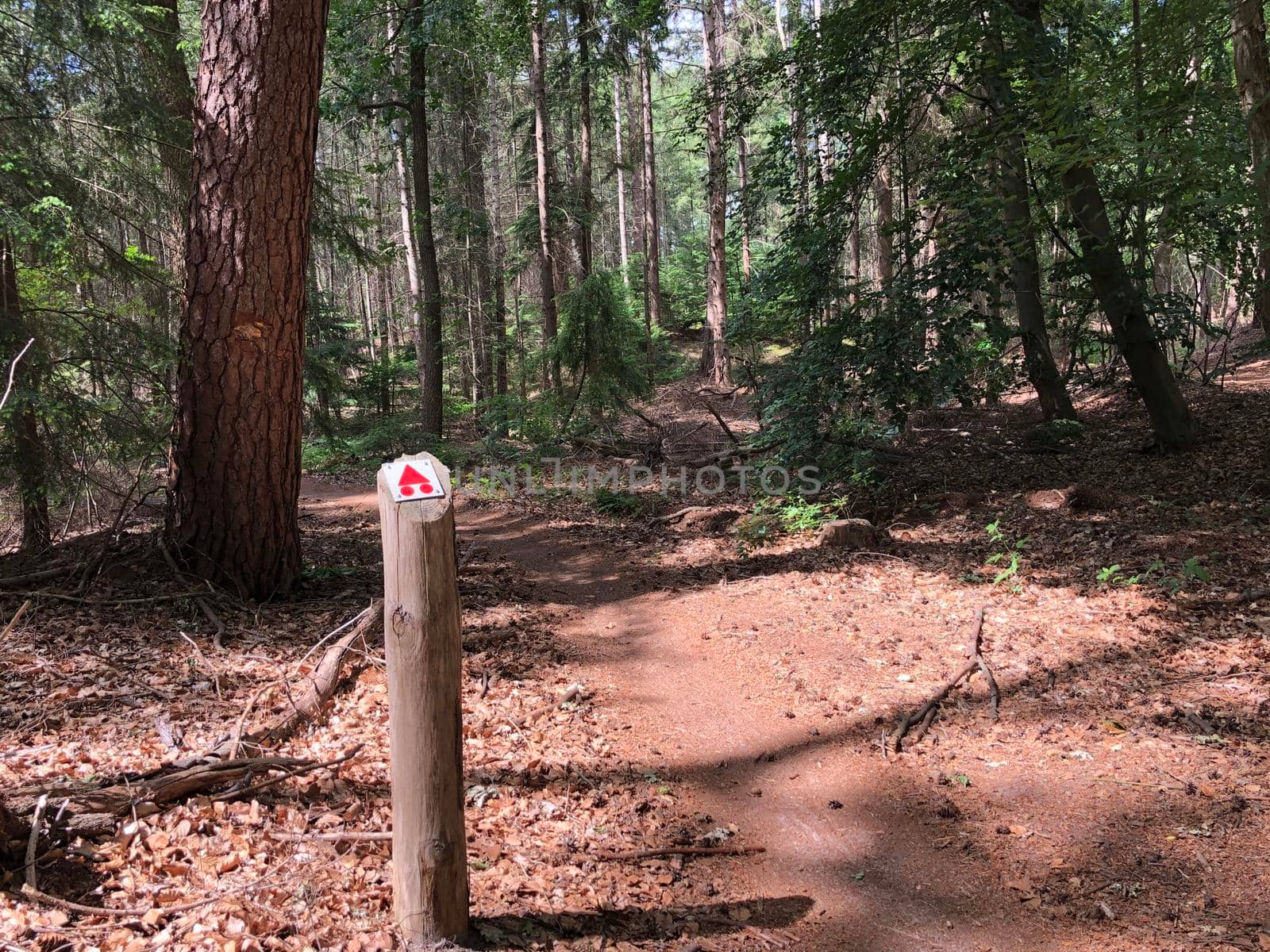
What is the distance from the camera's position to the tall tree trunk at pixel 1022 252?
8.48 m

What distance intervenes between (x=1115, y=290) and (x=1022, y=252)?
156 cm

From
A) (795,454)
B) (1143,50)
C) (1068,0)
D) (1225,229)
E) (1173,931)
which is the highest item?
(1068,0)

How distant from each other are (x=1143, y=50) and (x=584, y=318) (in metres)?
9.50

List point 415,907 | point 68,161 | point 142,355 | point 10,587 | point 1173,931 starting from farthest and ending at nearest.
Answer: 1. point 68,161
2. point 142,355
3. point 10,587
4. point 1173,931
5. point 415,907

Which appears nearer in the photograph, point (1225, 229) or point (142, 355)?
point (142, 355)

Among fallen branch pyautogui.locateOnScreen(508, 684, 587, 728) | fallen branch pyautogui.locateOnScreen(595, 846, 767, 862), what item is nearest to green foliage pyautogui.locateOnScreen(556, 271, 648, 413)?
fallen branch pyautogui.locateOnScreen(508, 684, 587, 728)

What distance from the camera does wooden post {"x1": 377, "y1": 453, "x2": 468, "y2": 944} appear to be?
8.74 feet

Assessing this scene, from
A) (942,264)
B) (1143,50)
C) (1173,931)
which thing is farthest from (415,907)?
(1143,50)

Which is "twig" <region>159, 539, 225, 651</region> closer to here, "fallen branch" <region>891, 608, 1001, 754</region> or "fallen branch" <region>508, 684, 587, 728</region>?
"fallen branch" <region>508, 684, 587, 728</region>

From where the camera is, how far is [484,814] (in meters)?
4.00

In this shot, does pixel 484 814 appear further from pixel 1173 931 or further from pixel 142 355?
pixel 142 355

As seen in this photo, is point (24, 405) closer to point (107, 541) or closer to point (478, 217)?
point (107, 541)

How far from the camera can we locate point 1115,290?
30.2 feet

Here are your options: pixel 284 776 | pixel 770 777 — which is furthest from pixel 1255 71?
pixel 284 776
